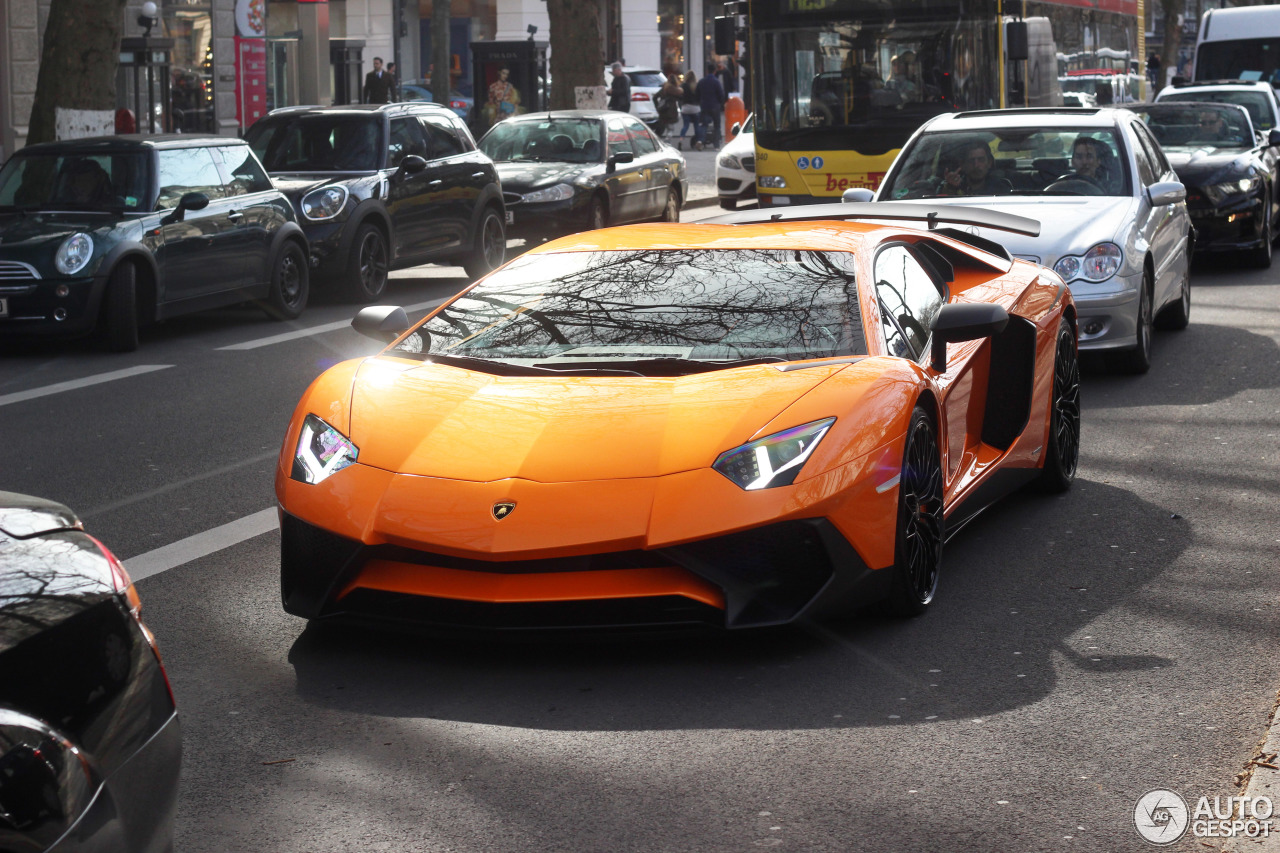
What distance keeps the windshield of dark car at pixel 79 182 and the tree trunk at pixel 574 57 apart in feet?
50.7

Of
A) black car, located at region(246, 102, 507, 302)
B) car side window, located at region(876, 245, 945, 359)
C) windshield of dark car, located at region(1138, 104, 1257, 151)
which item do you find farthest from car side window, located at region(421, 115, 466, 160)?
car side window, located at region(876, 245, 945, 359)

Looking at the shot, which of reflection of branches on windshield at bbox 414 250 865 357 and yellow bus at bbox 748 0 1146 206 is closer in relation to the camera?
reflection of branches on windshield at bbox 414 250 865 357

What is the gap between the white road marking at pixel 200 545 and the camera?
240 inches

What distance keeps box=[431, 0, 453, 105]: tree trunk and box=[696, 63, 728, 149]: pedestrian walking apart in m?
7.83

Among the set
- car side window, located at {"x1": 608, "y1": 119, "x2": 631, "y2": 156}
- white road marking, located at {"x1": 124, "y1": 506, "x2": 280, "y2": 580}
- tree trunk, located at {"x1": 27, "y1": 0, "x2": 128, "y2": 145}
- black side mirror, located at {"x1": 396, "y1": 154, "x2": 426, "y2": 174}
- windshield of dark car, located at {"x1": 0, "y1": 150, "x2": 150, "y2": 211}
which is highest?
tree trunk, located at {"x1": 27, "y1": 0, "x2": 128, "y2": 145}

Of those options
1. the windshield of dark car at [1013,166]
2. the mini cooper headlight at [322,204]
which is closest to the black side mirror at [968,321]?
the windshield of dark car at [1013,166]

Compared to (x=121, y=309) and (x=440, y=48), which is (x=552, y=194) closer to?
(x=121, y=309)

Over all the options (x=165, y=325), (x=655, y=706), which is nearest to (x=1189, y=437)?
(x=655, y=706)

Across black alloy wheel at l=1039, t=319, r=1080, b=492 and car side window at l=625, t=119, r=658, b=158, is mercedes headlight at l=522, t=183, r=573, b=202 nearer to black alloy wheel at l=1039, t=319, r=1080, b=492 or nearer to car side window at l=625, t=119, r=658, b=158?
car side window at l=625, t=119, r=658, b=158

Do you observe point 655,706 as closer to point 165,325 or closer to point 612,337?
point 612,337

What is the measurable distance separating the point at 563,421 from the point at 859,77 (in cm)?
1403

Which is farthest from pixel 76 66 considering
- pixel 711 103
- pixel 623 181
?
pixel 711 103

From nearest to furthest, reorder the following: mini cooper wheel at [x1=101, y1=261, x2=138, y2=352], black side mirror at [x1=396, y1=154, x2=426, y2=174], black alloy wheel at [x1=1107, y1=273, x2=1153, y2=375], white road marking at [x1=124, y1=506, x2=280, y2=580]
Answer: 1. white road marking at [x1=124, y1=506, x2=280, y2=580]
2. black alloy wheel at [x1=1107, y1=273, x2=1153, y2=375]
3. mini cooper wheel at [x1=101, y1=261, x2=138, y2=352]
4. black side mirror at [x1=396, y1=154, x2=426, y2=174]

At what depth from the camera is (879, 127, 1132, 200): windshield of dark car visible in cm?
1118
